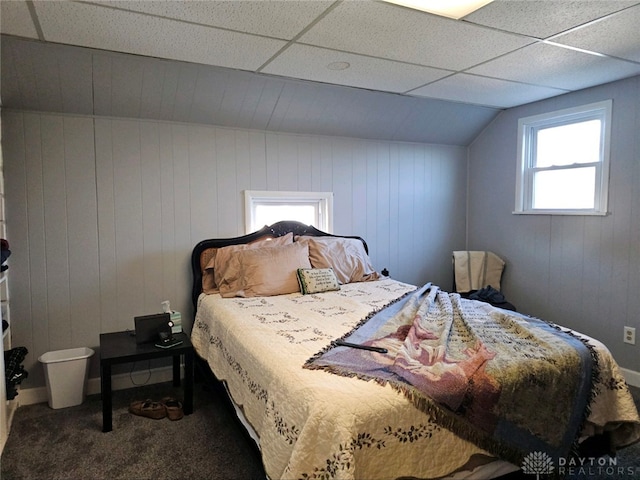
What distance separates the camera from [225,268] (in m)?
3.18

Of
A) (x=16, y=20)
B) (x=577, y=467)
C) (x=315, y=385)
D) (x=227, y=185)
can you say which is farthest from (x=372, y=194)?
(x=16, y=20)

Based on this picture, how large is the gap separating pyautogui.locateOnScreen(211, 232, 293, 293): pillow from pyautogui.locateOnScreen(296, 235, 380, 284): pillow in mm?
323

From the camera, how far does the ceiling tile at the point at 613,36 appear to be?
6.98ft

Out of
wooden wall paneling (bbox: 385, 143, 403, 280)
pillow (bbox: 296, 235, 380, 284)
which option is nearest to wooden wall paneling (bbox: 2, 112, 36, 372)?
pillow (bbox: 296, 235, 380, 284)

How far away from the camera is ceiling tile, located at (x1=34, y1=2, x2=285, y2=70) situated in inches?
77.6

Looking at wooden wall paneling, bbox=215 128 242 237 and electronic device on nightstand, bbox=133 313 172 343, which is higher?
wooden wall paneling, bbox=215 128 242 237

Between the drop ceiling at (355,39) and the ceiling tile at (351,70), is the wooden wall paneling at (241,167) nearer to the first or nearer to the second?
the drop ceiling at (355,39)

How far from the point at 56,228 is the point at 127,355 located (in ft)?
3.43

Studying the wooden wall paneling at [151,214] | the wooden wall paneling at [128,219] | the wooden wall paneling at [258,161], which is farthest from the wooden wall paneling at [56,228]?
the wooden wall paneling at [258,161]

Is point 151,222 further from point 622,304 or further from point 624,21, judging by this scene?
point 622,304

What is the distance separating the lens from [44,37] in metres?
2.23

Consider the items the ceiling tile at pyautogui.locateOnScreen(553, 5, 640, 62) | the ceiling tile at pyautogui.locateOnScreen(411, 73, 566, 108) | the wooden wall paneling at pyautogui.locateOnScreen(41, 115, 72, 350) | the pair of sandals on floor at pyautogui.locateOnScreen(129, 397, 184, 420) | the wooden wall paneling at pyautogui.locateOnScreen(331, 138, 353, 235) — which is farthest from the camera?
the wooden wall paneling at pyautogui.locateOnScreen(331, 138, 353, 235)

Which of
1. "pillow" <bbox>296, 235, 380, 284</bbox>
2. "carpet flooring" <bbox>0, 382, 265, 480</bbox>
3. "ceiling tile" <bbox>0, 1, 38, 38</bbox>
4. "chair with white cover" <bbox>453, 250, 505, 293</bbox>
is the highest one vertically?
"ceiling tile" <bbox>0, 1, 38, 38</bbox>

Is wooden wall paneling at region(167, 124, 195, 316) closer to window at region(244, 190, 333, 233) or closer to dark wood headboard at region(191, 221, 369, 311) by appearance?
dark wood headboard at region(191, 221, 369, 311)
